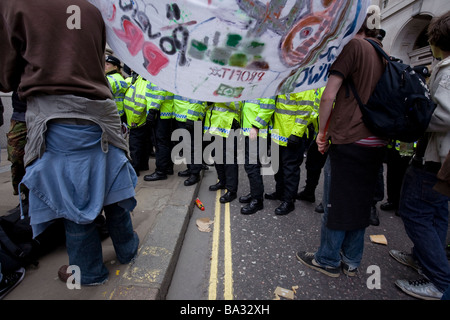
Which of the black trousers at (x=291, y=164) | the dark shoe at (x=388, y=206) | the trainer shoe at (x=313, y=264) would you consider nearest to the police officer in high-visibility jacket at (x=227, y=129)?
the black trousers at (x=291, y=164)

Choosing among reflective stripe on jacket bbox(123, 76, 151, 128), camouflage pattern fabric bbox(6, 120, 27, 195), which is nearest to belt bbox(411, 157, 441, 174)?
reflective stripe on jacket bbox(123, 76, 151, 128)

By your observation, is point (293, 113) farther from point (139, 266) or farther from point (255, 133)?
point (139, 266)

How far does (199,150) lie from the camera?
430cm

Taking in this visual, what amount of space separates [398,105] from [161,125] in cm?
355

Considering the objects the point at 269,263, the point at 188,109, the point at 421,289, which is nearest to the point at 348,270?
the point at 421,289

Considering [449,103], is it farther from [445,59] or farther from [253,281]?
[253,281]

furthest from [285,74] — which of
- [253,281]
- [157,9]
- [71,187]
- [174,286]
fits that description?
[174,286]

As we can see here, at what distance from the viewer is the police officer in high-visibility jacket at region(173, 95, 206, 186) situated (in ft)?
13.0

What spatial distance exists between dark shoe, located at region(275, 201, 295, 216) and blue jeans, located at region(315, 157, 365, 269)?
1.16 m

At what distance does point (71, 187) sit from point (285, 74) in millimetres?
1677

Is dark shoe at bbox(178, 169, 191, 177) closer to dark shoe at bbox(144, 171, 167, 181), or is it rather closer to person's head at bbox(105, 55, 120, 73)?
dark shoe at bbox(144, 171, 167, 181)

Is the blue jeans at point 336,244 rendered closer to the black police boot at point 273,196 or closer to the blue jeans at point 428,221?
the blue jeans at point 428,221

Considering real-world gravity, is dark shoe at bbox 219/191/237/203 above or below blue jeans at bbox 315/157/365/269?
below

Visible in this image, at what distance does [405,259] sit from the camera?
2453 millimetres
